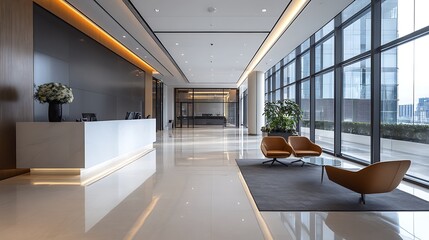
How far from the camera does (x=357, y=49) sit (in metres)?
7.24

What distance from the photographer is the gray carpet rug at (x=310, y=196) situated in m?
3.85

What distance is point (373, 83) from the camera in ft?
20.7

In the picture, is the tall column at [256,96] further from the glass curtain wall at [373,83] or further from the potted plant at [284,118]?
the glass curtain wall at [373,83]

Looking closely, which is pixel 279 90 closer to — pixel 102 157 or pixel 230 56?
pixel 230 56

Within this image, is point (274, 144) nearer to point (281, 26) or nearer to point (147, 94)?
point (281, 26)

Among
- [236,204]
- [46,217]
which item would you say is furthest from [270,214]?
[46,217]

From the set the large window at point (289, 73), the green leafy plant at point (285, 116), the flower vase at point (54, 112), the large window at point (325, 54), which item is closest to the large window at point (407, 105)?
the large window at point (325, 54)

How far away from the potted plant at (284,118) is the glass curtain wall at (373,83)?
0.58 meters

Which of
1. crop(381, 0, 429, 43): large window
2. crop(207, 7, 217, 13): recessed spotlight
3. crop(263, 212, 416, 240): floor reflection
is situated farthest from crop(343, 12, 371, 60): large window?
crop(263, 212, 416, 240): floor reflection

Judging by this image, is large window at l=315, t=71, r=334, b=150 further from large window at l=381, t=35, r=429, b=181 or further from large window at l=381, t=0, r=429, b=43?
large window at l=381, t=0, r=429, b=43

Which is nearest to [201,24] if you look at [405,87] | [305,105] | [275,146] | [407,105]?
[275,146]

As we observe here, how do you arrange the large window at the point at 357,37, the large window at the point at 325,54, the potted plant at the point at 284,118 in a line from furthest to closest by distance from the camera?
the potted plant at the point at 284,118 < the large window at the point at 325,54 < the large window at the point at 357,37

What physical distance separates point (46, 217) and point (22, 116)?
338 cm

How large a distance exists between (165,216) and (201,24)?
633cm
